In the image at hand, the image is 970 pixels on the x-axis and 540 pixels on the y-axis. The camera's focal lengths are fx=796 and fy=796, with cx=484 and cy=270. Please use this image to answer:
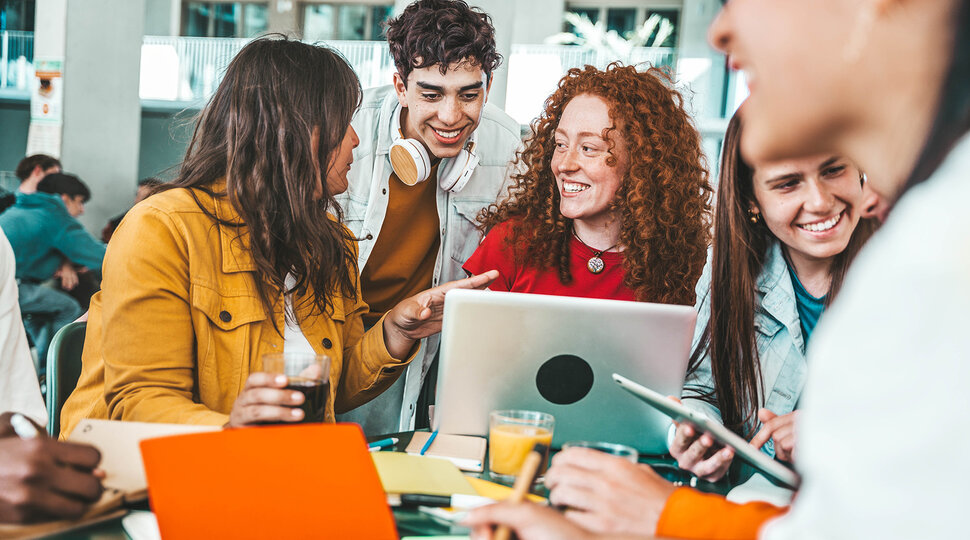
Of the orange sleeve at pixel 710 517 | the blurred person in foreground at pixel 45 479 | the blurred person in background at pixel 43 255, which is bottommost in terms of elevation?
the blurred person in background at pixel 43 255

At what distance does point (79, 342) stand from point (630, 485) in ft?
4.60

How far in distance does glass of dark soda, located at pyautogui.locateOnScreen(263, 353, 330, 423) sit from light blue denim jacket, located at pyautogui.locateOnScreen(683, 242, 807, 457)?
3.21 feet

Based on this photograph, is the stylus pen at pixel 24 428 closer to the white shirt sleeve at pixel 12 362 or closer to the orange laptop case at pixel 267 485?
the orange laptop case at pixel 267 485

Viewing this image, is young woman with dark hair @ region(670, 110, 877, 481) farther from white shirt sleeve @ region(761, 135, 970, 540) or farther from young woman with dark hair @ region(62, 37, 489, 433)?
white shirt sleeve @ region(761, 135, 970, 540)

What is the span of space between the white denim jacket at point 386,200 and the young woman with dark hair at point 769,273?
1005mm

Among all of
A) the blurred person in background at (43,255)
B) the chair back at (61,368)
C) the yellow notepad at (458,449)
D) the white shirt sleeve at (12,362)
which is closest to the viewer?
the yellow notepad at (458,449)

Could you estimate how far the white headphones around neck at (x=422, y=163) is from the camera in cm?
258

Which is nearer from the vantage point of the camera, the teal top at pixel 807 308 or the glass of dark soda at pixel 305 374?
the glass of dark soda at pixel 305 374

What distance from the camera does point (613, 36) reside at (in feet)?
38.0

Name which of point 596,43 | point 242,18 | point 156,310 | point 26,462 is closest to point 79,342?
point 156,310

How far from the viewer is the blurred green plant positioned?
457 inches

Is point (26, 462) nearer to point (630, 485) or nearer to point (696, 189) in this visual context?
point (630, 485)

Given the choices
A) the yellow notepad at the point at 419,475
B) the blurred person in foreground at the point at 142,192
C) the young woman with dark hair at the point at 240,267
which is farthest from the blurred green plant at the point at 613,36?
the yellow notepad at the point at 419,475

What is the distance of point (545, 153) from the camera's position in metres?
2.55
